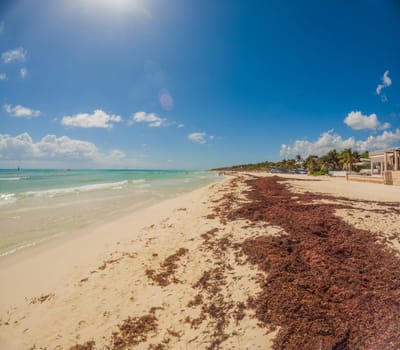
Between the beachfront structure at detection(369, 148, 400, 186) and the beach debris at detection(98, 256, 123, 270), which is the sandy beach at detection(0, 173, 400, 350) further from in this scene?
the beachfront structure at detection(369, 148, 400, 186)

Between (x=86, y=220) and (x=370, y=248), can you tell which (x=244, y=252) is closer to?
(x=370, y=248)

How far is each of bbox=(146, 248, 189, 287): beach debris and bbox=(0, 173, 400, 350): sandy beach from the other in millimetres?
32

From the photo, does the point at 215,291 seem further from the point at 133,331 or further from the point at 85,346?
the point at 85,346

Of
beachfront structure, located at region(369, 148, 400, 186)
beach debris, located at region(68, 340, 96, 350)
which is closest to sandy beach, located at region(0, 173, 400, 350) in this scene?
beach debris, located at region(68, 340, 96, 350)

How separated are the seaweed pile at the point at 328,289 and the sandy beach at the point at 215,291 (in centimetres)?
2

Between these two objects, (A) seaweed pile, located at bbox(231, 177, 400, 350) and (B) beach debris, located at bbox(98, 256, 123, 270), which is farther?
(B) beach debris, located at bbox(98, 256, 123, 270)

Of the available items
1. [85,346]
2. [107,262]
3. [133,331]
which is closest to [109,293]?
[85,346]

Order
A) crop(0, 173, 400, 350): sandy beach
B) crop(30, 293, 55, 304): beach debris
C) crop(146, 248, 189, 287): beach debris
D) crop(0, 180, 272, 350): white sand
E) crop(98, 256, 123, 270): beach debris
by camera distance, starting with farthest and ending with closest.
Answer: crop(98, 256, 123, 270): beach debris
crop(146, 248, 189, 287): beach debris
crop(30, 293, 55, 304): beach debris
crop(0, 180, 272, 350): white sand
crop(0, 173, 400, 350): sandy beach

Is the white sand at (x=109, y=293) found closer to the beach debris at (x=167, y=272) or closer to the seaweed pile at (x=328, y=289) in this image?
the beach debris at (x=167, y=272)

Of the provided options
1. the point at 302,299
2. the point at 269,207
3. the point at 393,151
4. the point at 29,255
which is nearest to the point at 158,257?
the point at 302,299

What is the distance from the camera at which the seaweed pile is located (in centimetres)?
257

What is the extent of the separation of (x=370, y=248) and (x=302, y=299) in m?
3.07

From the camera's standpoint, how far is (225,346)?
2.68m

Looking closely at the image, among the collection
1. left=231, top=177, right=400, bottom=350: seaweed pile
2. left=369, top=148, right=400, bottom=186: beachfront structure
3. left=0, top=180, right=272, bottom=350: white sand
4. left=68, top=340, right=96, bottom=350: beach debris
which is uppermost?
left=369, top=148, right=400, bottom=186: beachfront structure
